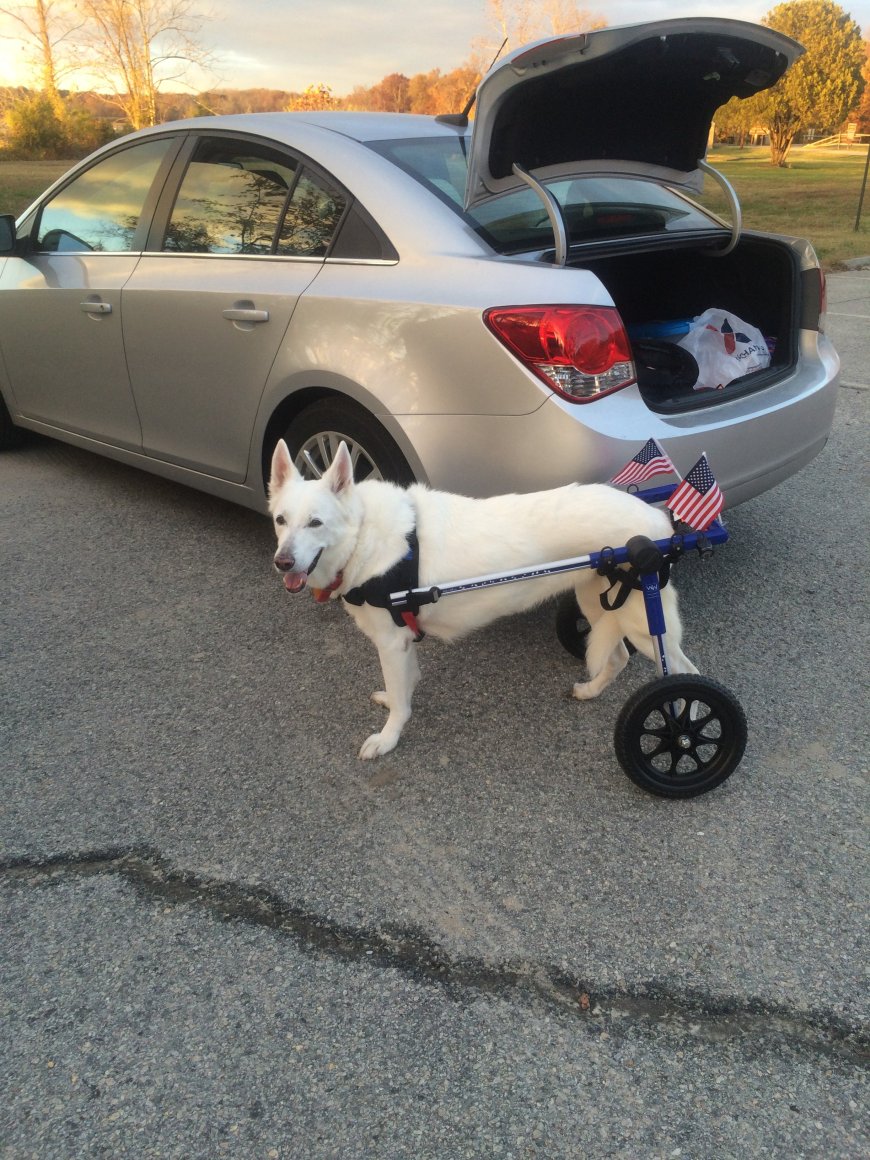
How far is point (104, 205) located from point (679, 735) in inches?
172

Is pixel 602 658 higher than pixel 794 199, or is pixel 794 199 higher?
pixel 602 658

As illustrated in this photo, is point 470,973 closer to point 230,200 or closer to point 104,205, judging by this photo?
point 230,200

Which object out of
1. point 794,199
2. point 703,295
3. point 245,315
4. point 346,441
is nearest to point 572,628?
point 346,441

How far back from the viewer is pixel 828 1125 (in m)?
1.81

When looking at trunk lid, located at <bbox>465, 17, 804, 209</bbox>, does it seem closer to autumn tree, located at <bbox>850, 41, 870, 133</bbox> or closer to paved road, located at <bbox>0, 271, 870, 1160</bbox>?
paved road, located at <bbox>0, 271, 870, 1160</bbox>

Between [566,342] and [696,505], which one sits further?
[566,342]

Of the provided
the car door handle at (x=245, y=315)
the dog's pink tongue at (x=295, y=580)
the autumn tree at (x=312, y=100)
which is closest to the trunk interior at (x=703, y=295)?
the car door handle at (x=245, y=315)

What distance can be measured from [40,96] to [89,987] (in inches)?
1271

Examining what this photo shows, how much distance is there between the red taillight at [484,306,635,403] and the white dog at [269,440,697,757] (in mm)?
429

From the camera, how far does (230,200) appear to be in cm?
419

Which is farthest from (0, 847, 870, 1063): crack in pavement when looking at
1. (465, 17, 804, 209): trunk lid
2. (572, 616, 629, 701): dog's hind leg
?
(465, 17, 804, 209): trunk lid

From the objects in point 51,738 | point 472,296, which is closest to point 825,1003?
point 472,296

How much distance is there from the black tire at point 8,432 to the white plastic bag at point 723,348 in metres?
4.76

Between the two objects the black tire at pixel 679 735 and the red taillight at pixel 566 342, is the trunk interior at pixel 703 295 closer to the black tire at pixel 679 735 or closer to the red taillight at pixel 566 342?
the red taillight at pixel 566 342
